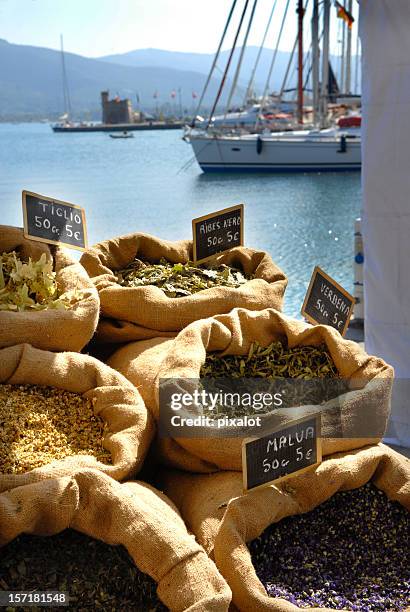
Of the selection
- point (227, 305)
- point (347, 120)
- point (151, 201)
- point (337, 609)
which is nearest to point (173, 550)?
point (337, 609)

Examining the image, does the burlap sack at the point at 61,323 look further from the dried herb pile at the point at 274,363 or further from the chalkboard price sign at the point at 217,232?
the chalkboard price sign at the point at 217,232

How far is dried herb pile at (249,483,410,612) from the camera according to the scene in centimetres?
115

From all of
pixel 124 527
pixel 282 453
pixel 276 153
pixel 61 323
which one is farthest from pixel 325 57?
pixel 124 527

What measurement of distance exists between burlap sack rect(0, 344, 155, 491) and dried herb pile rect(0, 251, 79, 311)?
144mm

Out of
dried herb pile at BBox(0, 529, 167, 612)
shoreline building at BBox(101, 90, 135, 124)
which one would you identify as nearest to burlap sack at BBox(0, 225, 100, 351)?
dried herb pile at BBox(0, 529, 167, 612)

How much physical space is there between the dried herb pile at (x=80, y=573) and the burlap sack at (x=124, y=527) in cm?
2

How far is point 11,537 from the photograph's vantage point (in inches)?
40.6

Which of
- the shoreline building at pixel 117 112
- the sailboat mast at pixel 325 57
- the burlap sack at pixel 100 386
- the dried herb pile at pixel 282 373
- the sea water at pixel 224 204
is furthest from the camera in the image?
the shoreline building at pixel 117 112

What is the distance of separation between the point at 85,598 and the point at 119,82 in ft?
553

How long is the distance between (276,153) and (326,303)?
551 inches

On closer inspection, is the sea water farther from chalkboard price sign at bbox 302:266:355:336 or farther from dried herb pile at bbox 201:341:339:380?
dried herb pile at bbox 201:341:339:380

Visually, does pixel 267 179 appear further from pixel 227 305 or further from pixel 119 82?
pixel 119 82

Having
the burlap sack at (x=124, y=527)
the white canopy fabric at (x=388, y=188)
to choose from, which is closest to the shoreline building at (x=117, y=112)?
the white canopy fabric at (x=388, y=188)

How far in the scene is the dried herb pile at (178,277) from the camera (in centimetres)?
181
